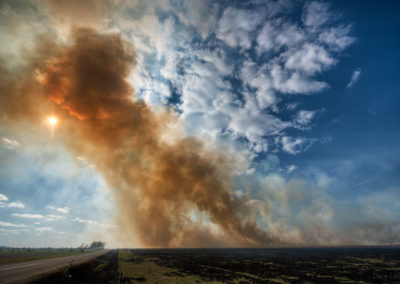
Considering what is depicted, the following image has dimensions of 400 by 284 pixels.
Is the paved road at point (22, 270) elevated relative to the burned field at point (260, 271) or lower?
elevated

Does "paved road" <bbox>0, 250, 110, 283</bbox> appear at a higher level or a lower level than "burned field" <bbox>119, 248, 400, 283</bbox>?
higher

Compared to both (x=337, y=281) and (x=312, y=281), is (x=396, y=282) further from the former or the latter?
(x=312, y=281)

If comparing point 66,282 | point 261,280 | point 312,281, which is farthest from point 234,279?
point 66,282

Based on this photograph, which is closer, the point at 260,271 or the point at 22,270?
the point at 22,270

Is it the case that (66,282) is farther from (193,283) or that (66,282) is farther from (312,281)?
(312,281)

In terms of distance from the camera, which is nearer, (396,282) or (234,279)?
(396,282)

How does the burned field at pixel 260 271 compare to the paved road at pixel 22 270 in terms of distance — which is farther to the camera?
the burned field at pixel 260 271

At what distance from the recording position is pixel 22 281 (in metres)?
34.2

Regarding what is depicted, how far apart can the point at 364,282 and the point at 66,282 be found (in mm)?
54513

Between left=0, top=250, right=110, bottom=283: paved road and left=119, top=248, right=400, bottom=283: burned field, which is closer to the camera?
left=0, top=250, right=110, bottom=283: paved road

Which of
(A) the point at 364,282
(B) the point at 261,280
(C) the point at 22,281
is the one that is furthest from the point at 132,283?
(A) the point at 364,282

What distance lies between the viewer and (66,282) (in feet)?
118

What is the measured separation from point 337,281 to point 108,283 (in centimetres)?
4252

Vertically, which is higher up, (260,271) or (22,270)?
(22,270)
